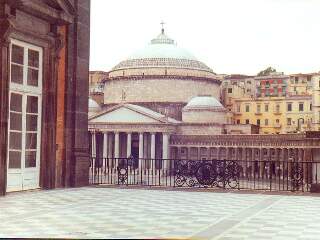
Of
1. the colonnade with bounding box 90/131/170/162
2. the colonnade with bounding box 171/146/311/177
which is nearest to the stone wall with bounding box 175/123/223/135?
the colonnade with bounding box 171/146/311/177

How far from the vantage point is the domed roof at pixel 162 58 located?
82.7 meters

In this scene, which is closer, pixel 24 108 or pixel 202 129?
pixel 24 108

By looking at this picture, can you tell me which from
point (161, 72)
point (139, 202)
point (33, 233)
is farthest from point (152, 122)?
point (33, 233)

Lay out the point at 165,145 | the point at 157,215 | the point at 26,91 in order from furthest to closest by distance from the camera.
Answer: the point at 165,145, the point at 26,91, the point at 157,215

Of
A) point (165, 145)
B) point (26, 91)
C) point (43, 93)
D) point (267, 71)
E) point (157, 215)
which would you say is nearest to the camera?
point (157, 215)

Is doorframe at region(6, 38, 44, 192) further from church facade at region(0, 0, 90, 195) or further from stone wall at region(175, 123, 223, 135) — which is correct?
stone wall at region(175, 123, 223, 135)

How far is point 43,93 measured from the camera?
16.3m

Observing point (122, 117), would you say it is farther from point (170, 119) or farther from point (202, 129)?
point (202, 129)

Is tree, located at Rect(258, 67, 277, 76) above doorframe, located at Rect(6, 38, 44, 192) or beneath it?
above

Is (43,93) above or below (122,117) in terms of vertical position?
below

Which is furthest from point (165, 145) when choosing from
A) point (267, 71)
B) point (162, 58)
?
point (267, 71)

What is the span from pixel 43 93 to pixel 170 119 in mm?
60040

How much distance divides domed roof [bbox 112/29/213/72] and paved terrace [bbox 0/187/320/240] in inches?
2654

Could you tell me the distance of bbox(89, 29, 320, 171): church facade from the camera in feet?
224
